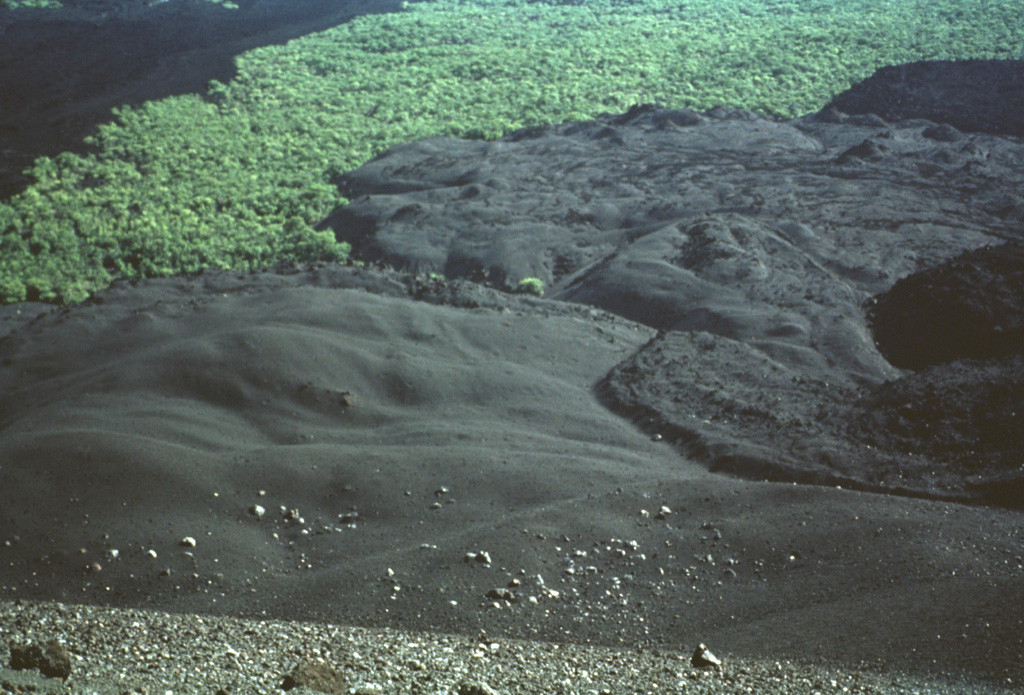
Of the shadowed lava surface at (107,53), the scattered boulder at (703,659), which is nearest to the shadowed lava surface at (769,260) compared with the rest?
the scattered boulder at (703,659)

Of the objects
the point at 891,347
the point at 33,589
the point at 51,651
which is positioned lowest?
the point at 891,347

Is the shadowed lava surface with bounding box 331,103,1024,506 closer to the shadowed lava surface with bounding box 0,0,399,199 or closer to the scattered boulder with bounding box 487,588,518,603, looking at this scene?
the scattered boulder with bounding box 487,588,518,603

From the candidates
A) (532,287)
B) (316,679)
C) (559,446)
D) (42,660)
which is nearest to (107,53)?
(532,287)

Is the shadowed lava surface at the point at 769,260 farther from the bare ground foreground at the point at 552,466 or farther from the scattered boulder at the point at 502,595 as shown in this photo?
the scattered boulder at the point at 502,595

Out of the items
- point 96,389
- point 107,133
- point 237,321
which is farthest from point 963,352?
point 107,133

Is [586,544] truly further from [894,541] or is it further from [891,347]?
[891,347]

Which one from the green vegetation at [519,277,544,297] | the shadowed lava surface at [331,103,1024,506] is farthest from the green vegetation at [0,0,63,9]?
the green vegetation at [519,277,544,297]
